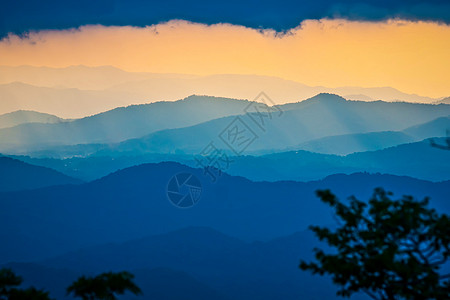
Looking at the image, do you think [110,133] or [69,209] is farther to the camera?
[110,133]

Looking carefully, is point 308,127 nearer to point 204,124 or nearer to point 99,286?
point 204,124

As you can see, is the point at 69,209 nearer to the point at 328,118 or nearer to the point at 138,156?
the point at 138,156

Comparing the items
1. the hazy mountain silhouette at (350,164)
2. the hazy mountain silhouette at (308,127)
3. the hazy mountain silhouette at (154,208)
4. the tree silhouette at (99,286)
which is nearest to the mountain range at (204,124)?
the hazy mountain silhouette at (308,127)

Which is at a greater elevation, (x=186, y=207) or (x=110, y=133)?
(x=110, y=133)

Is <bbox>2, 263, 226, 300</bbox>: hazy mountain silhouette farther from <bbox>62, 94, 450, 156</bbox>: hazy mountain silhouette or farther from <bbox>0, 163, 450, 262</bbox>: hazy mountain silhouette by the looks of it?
<bbox>62, 94, 450, 156</bbox>: hazy mountain silhouette

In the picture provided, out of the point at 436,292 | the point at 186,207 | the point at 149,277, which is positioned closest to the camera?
the point at 436,292

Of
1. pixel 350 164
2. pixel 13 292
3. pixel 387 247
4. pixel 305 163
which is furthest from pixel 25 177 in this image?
pixel 387 247

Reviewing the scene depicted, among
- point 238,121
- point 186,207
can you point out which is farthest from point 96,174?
point 238,121
